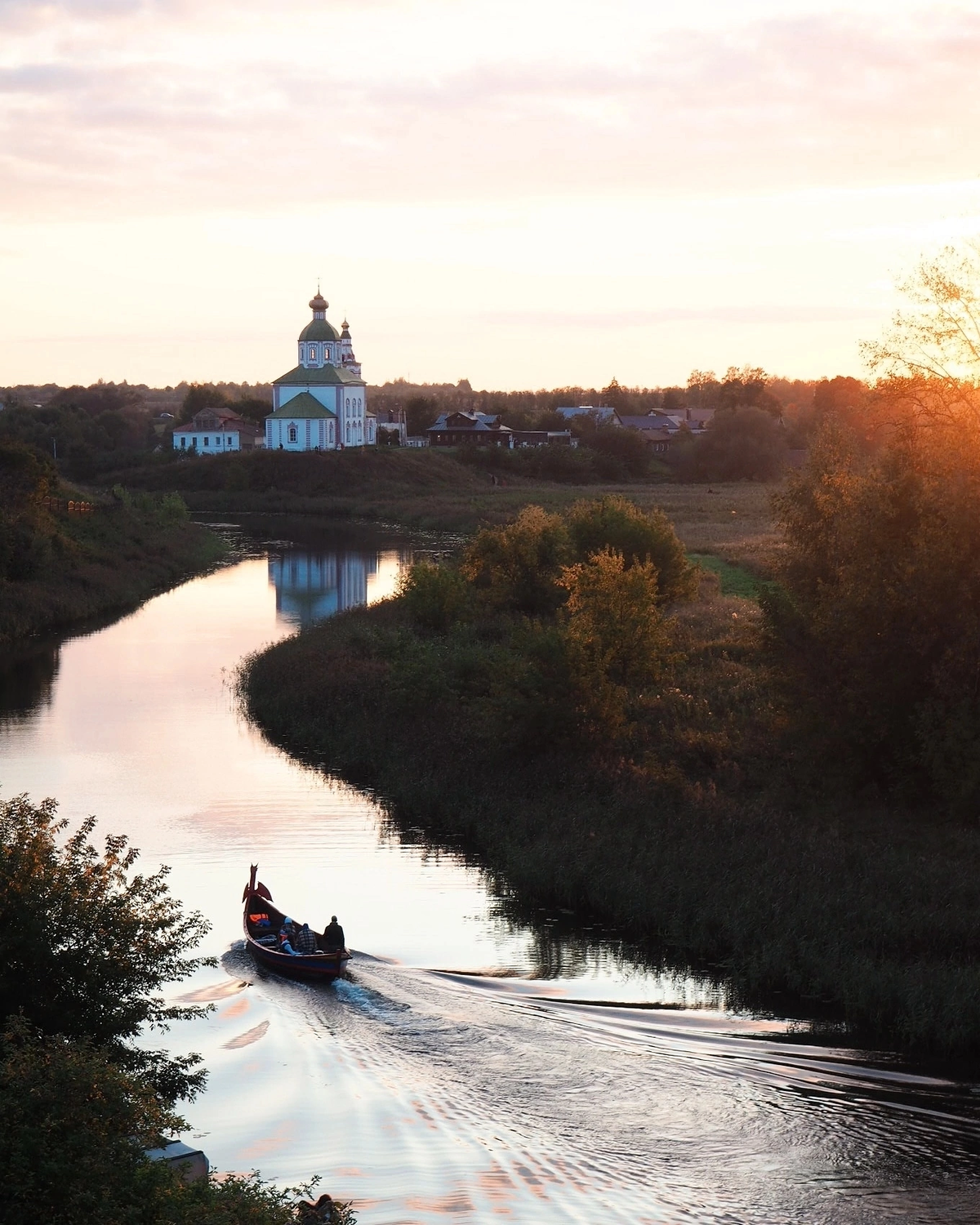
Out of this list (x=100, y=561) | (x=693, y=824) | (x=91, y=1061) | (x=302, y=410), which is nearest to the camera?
(x=91, y=1061)

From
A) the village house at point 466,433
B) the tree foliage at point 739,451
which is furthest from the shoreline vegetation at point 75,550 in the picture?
the village house at point 466,433

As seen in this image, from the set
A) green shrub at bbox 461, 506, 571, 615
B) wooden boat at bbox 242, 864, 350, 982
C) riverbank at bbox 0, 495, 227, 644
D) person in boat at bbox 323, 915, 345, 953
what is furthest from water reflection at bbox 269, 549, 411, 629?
person in boat at bbox 323, 915, 345, 953

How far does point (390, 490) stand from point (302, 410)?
22099 mm

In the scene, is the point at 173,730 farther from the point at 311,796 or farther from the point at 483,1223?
the point at 483,1223

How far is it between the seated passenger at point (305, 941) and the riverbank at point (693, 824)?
4994 mm

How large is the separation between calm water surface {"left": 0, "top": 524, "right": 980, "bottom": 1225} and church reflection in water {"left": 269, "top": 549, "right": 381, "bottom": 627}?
95.7 ft

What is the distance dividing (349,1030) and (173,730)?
64.7 feet

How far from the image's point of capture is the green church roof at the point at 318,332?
478 ft

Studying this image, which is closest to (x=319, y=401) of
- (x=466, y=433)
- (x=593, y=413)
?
(x=466, y=433)

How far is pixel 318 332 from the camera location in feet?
479

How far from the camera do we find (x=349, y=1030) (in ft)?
63.4

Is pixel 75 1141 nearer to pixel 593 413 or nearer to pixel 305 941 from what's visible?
pixel 305 941

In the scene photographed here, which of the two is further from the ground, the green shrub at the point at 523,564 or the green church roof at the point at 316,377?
the green church roof at the point at 316,377

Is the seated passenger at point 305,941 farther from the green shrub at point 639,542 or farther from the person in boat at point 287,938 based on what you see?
the green shrub at point 639,542
